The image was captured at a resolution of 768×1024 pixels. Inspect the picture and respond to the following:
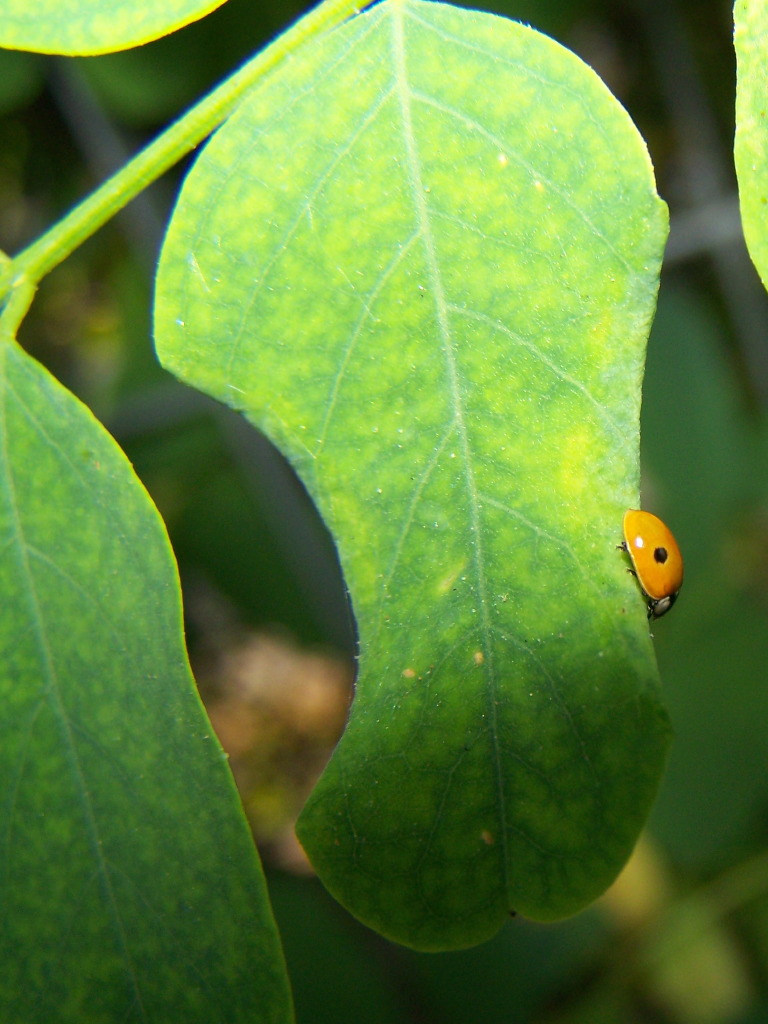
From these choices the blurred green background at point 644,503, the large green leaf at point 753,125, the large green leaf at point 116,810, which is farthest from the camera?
the blurred green background at point 644,503

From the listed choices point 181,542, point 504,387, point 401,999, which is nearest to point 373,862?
point 504,387

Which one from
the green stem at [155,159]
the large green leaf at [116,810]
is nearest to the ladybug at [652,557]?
the large green leaf at [116,810]

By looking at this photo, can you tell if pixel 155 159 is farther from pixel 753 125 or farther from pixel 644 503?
pixel 644 503

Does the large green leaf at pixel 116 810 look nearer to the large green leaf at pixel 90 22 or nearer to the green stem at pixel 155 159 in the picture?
the green stem at pixel 155 159

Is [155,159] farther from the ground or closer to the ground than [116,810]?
farther from the ground

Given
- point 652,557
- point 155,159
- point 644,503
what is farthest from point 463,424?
point 644,503

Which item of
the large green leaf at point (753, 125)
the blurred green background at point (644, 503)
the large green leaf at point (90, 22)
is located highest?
the large green leaf at point (90, 22)

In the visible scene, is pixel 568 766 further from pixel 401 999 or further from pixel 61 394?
pixel 401 999
